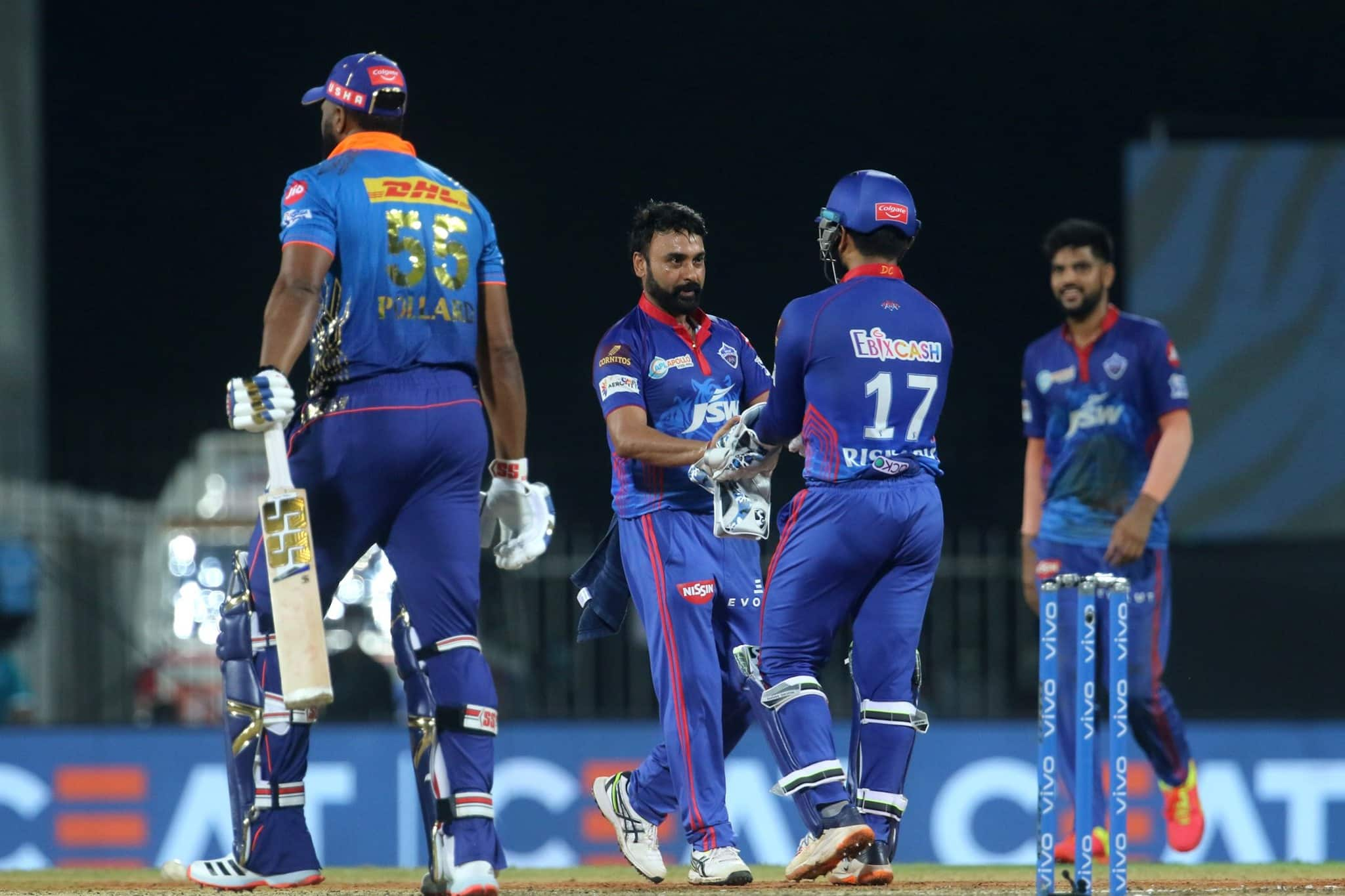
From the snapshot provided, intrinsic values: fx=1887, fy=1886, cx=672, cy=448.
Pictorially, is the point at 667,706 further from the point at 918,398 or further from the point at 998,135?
the point at 998,135

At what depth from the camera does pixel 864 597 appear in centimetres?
552

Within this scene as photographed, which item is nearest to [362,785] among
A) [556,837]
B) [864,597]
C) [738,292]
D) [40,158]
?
[556,837]

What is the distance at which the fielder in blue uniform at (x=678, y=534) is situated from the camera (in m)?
5.95

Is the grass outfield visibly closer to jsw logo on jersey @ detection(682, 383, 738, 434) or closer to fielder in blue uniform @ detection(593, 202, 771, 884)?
fielder in blue uniform @ detection(593, 202, 771, 884)

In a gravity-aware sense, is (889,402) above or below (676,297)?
below

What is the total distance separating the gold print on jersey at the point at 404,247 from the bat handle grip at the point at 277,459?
1.71ft

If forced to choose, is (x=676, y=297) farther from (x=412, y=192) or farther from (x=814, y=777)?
(x=814, y=777)

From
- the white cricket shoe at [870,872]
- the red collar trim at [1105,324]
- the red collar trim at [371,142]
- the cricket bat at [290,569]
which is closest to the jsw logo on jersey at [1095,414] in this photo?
the red collar trim at [1105,324]

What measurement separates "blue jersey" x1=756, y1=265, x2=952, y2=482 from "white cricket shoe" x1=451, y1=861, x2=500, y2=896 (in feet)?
4.88

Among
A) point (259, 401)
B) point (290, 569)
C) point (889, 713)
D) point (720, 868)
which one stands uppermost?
point (259, 401)

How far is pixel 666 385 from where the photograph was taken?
244 inches

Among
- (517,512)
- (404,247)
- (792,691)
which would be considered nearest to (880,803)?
(792,691)

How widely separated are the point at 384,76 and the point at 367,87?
64 millimetres

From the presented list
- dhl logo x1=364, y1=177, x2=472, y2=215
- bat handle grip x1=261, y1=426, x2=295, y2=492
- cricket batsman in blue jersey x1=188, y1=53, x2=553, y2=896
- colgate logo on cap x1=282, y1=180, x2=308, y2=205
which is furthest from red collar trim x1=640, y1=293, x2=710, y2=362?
bat handle grip x1=261, y1=426, x2=295, y2=492
